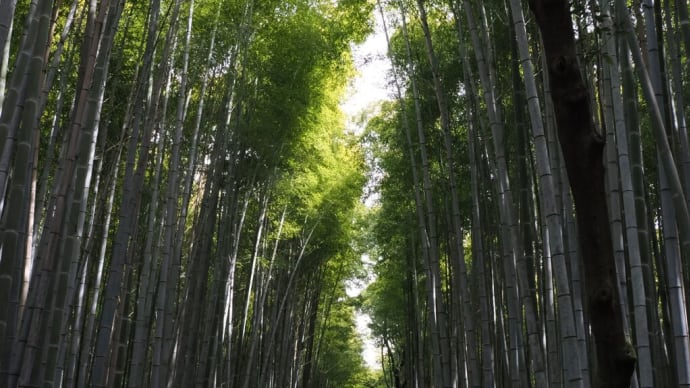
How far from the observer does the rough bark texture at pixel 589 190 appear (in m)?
1.70

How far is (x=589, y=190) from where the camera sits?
1.76 meters

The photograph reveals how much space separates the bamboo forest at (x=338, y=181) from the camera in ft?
8.93

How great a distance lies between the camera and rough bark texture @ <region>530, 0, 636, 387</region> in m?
1.70

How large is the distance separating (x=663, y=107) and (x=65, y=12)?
4987mm

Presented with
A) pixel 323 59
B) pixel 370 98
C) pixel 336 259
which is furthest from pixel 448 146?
pixel 336 259

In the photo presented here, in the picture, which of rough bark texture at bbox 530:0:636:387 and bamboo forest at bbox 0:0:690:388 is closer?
rough bark texture at bbox 530:0:636:387

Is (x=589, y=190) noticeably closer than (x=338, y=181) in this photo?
Yes

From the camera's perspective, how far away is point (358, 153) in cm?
1068

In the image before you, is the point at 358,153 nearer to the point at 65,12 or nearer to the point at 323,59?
the point at 323,59

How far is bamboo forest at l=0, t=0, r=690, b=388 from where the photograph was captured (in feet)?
8.93

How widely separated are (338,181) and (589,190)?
318 inches

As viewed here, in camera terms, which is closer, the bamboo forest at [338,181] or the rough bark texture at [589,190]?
the rough bark texture at [589,190]

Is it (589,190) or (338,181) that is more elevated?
(338,181)

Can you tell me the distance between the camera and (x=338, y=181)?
9.80m
